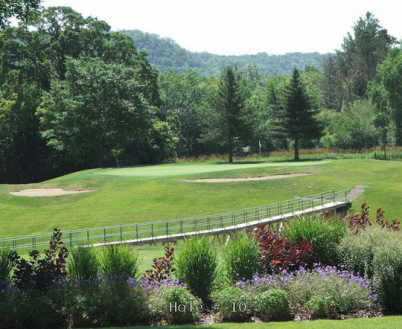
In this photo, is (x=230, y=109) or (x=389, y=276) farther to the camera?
(x=230, y=109)

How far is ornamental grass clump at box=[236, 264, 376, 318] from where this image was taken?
901cm

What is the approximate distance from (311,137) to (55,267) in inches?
1735

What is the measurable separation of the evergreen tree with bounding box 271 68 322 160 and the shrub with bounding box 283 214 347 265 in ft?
131

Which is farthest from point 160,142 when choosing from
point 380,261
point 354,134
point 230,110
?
point 380,261

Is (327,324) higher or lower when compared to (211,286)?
lower

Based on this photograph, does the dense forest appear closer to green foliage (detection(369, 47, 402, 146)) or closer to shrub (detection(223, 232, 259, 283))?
green foliage (detection(369, 47, 402, 146))

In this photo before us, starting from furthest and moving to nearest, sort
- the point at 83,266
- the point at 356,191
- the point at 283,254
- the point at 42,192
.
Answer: the point at 42,192 → the point at 356,191 → the point at 283,254 → the point at 83,266

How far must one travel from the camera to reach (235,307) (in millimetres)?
8969

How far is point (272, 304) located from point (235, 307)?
651 millimetres

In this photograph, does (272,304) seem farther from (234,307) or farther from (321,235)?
(321,235)

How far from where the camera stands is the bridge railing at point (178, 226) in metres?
21.6

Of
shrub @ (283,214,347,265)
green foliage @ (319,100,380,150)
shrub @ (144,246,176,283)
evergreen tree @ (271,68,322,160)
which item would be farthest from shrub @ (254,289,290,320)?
green foliage @ (319,100,380,150)

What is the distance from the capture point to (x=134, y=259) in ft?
33.5


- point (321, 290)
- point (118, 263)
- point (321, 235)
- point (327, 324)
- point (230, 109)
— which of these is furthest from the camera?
point (230, 109)
